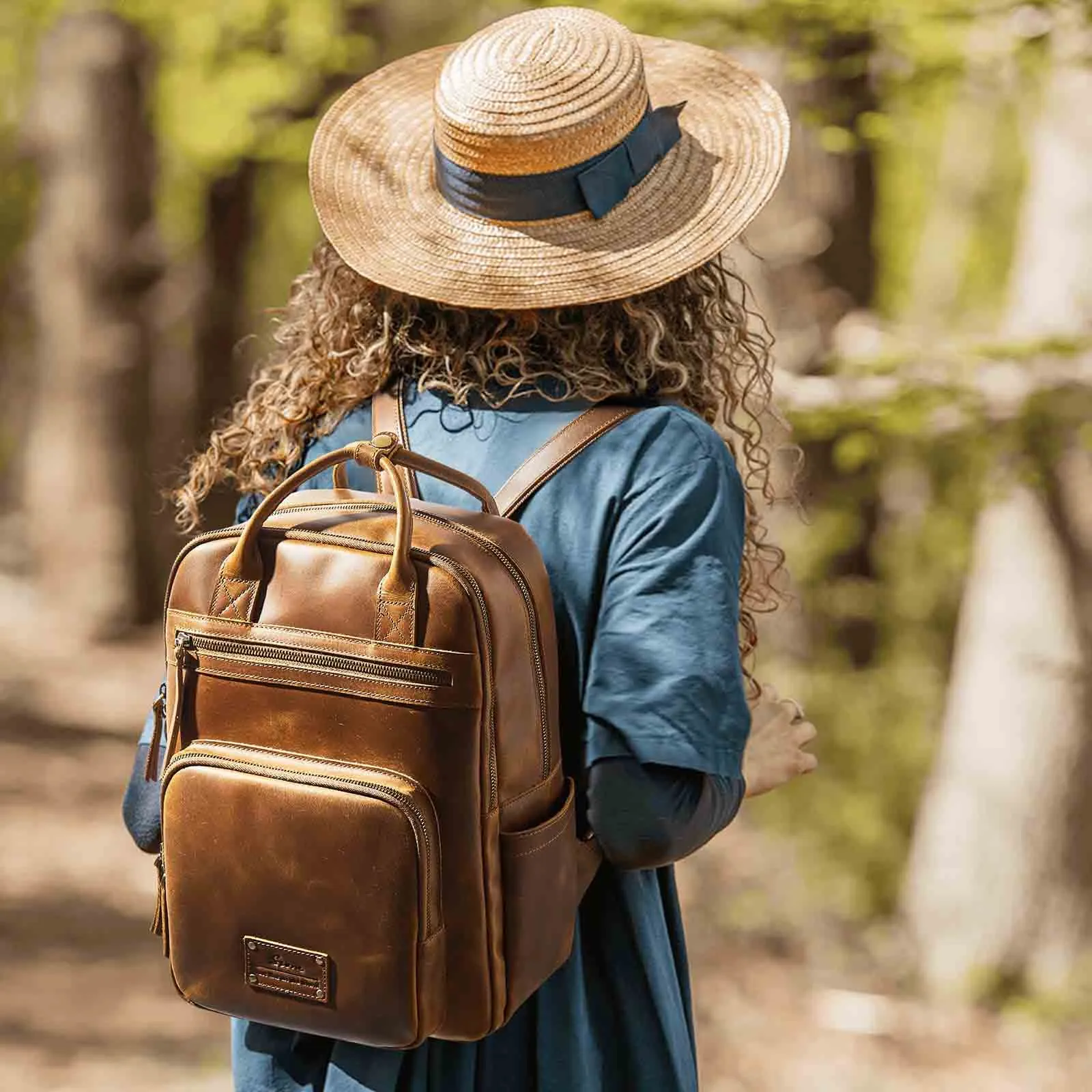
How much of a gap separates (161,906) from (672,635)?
0.76m

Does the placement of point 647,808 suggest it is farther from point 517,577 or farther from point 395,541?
point 395,541

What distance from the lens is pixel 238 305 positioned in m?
11.6

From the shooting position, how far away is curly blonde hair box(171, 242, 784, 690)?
1993 millimetres

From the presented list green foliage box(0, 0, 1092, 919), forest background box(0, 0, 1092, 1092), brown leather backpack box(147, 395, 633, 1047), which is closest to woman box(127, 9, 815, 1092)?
brown leather backpack box(147, 395, 633, 1047)

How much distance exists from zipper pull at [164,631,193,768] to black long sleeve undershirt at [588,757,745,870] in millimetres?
498

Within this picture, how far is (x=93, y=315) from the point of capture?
1054 centimetres

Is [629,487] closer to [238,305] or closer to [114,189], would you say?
[114,189]

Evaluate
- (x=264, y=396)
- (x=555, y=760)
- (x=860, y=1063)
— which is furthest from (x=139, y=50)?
(x=555, y=760)

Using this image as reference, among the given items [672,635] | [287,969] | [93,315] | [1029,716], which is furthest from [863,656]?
Result: [287,969]

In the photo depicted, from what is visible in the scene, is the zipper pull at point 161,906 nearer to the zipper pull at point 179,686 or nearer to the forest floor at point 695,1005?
the zipper pull at point 179,686

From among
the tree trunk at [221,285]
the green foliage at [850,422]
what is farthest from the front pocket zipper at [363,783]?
the tree trunk at [221,285]

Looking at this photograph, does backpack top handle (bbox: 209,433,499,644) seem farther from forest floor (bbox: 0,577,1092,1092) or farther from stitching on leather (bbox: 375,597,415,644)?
forest floor (bbox: 0,577,1092,1092)

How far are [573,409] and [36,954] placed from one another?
5260mm

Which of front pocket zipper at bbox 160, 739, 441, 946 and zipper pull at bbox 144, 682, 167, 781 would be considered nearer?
front pocket zipper at bbox 160, 739, 441, 946
